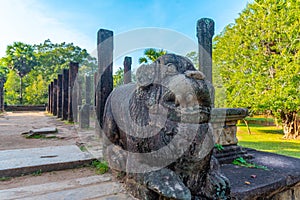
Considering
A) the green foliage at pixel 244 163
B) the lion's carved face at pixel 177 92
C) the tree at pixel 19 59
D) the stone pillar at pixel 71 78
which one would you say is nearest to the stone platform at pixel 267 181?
the green foliage at pixel 244 163

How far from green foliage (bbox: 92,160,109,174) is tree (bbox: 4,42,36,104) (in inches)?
1264

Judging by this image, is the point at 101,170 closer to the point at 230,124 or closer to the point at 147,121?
the point at 147,121

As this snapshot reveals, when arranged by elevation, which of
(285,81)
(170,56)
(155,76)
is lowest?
(155,76)

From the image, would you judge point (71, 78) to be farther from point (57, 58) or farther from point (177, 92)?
point (57, 58)

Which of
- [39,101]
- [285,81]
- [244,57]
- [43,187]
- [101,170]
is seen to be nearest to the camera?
[43,187]

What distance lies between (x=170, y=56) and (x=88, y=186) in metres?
1.55

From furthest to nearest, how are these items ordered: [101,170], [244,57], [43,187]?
[244,57] → [101,170] → [43,187]

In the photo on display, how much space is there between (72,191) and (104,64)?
2.80 m

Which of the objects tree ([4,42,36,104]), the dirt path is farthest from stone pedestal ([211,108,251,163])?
tree ([4,42,36,104])

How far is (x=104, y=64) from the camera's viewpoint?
14.2ft

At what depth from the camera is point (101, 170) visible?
267 cm

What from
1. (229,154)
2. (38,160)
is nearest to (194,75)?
(229,154)

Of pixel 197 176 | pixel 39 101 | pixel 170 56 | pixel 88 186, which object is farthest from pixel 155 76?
pixel 39 101

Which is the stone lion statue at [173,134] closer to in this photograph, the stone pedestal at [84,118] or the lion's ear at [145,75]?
the lion's ear at [145,75]
